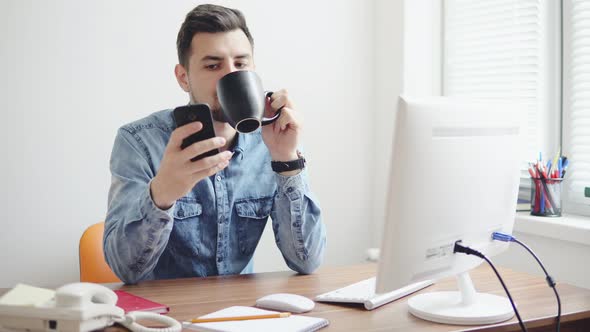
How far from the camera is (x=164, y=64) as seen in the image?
2.38 metres

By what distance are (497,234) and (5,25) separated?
1.72m

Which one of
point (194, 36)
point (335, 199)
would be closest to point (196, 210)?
point (194, 36)

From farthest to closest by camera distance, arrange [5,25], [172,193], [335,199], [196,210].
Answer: [335,199] → [5,25] → [196,210] → [172,193]

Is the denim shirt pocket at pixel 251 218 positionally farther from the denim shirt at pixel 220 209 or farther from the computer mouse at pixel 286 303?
the computer mouse at pixel 286 303

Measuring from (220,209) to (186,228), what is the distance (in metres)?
0.10

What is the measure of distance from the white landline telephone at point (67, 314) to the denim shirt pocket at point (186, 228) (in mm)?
567

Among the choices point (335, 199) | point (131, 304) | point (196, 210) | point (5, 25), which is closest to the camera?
point (131, 304)

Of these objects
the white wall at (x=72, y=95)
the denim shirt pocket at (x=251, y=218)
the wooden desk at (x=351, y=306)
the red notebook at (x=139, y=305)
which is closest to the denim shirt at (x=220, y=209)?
the denim shirt pocket at (x=251, y=218)

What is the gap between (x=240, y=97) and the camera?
51.2 inches

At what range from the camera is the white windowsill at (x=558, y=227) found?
1.93 m

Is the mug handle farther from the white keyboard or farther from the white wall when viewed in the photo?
the white wall

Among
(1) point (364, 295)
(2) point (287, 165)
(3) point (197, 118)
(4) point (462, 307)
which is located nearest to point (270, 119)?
(2) point (287, 165)

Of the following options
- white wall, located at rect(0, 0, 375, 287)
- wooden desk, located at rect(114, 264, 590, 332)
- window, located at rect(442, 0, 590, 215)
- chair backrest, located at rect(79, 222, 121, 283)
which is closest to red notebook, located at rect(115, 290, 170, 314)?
wooden desk, located at rect(114, 264, 590, 332)

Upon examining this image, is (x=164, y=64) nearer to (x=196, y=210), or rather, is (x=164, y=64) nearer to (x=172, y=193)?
(x=196, y=210)
